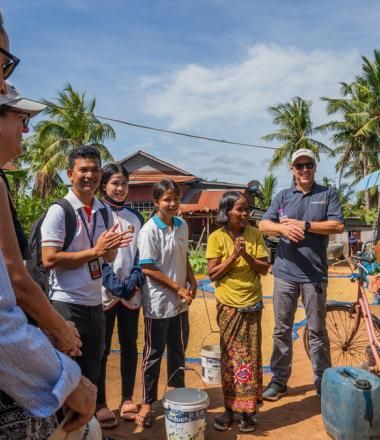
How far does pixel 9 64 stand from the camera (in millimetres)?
1305

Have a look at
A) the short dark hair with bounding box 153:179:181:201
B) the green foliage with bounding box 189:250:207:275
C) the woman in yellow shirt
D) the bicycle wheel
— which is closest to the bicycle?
the bicycle wheel

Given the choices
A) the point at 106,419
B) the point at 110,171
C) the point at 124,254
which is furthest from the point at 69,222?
the point at 106,419

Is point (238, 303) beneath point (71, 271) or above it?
beneath

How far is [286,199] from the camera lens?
3.97 m

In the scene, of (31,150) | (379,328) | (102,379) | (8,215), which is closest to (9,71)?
(8,215)

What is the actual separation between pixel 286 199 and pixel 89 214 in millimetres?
1925

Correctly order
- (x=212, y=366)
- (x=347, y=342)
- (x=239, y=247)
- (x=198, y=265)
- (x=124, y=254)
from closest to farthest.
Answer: (x=239, y=247) → (x=124, y=254) → (x=212, y=366) → (x=347, y=342) → (x=198, y=265)

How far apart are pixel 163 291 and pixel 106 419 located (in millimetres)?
1080

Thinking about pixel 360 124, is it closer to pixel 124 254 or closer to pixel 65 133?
pixel 65 133

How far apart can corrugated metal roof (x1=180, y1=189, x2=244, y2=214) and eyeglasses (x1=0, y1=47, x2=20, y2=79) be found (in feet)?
63.8

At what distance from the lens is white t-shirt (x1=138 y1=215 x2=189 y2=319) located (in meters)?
3.33

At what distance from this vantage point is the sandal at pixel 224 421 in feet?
10.6

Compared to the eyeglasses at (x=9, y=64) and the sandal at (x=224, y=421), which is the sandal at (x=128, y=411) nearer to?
the sandal at (x=224, y=421)

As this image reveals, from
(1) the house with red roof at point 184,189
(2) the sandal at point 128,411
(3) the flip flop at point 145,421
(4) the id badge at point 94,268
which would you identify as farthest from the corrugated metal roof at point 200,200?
(4) the id badge at point 94,268
